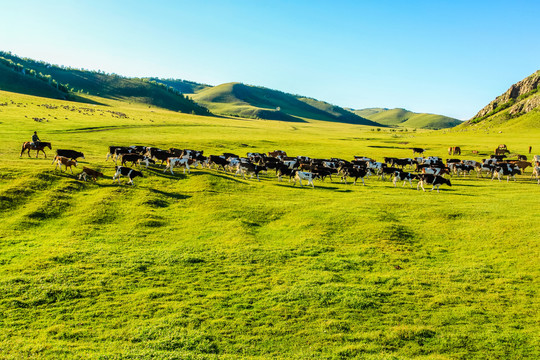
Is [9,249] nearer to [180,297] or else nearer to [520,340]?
[180,297]

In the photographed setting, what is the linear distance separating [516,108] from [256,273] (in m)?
140

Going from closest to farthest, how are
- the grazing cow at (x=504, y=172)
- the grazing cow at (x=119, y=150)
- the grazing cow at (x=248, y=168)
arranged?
the grazing cow at (x=248, y=168) < the grazing cow at (x=119, y=150) < the grazing cow at (x=504, y=172)

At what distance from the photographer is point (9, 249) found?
14.9 meters

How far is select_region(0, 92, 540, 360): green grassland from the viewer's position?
984 centimetres

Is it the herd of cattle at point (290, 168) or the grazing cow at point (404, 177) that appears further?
the grazing cow at point (404, 177)

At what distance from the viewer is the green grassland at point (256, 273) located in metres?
9.84

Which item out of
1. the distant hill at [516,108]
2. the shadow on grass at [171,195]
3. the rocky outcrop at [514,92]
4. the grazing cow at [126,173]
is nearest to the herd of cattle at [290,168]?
the grazing cow at [126,173]

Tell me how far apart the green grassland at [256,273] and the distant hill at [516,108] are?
327 feet

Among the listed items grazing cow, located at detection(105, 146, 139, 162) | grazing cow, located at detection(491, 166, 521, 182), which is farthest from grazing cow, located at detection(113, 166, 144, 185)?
grazing cow, located at detection(491, 166, 521, 182)

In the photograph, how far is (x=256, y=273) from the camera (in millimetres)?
13969

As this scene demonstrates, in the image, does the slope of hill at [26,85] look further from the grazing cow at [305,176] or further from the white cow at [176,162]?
the grazing cow at [305,176]

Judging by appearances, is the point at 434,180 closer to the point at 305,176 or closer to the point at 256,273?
the point at 305,176

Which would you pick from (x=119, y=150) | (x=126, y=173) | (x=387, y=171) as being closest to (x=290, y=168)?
(x=387, y=171)

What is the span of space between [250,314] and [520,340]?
8033mm
